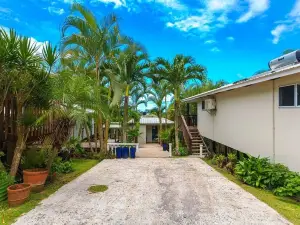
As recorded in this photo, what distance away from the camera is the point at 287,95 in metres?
6.38

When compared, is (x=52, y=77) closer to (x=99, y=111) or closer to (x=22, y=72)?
(x=22, y=72)

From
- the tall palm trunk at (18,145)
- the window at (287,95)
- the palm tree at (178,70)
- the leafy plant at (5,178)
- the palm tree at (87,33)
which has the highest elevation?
the palm tree at (87,33)

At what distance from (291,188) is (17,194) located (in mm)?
6604

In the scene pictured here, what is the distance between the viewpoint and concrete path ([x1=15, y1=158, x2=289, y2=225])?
4.63 metres

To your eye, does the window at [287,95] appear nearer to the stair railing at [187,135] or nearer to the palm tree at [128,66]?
the palm tree at [128,66]

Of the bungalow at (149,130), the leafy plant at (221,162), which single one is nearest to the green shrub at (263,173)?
the leafy plant at (221,162)

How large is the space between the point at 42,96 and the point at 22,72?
89 centimetres

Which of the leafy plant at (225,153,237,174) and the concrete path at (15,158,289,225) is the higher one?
the leafy plant at (225,153,237,174)

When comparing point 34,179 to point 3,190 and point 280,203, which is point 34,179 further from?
point 280,203

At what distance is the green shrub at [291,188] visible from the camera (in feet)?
18.6

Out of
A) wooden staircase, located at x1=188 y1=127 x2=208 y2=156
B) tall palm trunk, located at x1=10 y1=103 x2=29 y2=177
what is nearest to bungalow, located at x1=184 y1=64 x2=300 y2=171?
wooden staircase, located at x1=188 y1=127 x2=208 y2=156

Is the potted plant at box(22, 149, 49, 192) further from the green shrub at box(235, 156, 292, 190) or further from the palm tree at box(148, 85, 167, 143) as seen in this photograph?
the palm tree at box(148, 85, 167, 143)

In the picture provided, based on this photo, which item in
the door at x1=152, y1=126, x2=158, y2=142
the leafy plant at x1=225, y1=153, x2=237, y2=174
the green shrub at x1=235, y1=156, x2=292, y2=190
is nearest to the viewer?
the green shrub at x1=235, y1=156, x2=292, y2=190

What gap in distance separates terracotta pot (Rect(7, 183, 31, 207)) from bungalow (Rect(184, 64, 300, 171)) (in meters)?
6.80
